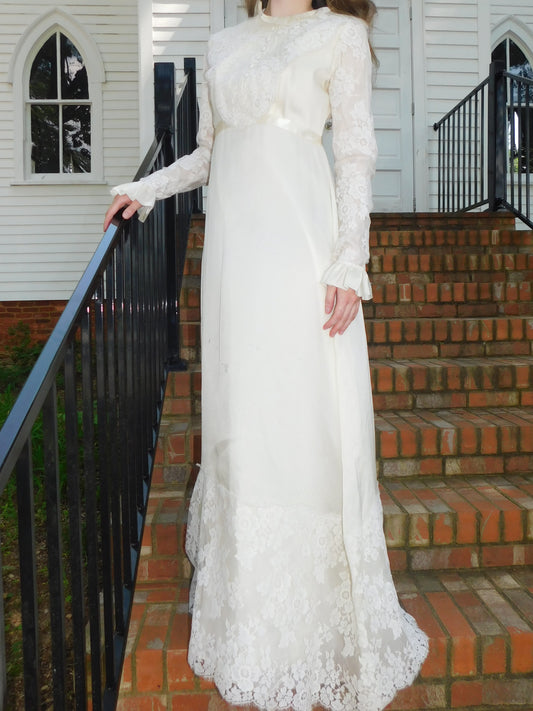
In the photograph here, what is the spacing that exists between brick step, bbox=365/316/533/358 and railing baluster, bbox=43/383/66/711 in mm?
2031

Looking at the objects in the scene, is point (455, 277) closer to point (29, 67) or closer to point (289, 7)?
point (289, 7)

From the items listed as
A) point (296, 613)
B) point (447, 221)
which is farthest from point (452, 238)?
point (296, 613)

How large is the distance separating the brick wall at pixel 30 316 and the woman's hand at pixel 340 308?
5.35m

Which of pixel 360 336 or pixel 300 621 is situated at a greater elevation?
pixel 360 336

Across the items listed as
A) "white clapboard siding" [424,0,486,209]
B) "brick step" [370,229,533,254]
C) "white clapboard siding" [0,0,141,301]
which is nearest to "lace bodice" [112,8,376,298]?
"brick step" [370,229,533,254]

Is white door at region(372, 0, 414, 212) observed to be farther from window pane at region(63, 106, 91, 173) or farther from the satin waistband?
the satin waistband

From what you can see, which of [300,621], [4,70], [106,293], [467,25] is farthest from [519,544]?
[4,70]

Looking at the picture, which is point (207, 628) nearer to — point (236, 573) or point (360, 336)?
point (236, 573)

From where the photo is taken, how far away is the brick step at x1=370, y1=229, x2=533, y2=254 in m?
3.54


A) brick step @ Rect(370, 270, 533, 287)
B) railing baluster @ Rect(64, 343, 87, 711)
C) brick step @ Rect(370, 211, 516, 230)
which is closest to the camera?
railing baluster @ Rect(64, 343, 87, 711)

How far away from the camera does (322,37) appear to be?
1.24 meters

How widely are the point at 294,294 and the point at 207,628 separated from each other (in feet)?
2.62

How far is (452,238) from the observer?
11.8ft

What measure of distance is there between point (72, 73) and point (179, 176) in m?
5.89
